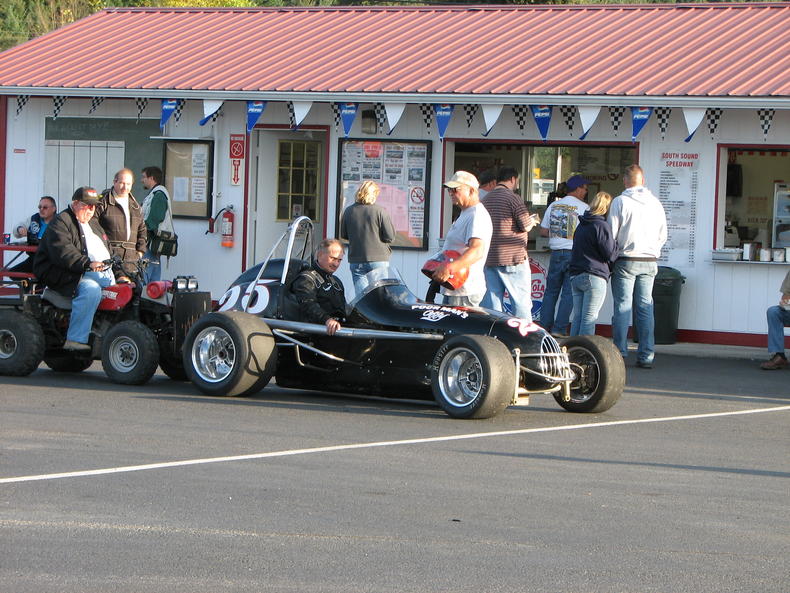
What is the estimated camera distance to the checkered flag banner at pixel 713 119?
15.7 m

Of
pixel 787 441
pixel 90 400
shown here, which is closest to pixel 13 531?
pixel 90 400

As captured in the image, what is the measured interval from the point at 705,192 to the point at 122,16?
11022 mm

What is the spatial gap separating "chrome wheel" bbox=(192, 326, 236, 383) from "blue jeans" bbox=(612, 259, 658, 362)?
4.80m

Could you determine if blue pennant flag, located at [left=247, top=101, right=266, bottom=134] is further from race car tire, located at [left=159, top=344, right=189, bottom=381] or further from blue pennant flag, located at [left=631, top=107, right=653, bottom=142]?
race car tire, located at [left=159, top=344, right=189, bottom=381]

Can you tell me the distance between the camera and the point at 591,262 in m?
13.3

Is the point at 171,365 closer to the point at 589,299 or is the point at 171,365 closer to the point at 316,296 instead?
the point at 316,296

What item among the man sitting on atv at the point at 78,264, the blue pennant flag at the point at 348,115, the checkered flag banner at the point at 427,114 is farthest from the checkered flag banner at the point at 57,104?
the man sitting on atv at the point at 78,264

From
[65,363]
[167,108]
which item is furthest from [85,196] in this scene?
[167,108]

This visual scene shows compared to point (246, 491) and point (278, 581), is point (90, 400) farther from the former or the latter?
point (278, 581)

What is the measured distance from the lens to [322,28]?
784 inches

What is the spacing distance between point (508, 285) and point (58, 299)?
4.08 meters

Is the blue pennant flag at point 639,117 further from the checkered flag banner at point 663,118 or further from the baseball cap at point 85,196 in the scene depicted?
the baseball cap at point 85,196

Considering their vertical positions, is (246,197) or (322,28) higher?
(322,28)

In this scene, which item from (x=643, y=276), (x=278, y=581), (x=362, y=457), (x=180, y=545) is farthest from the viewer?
(x=643, y=276)
